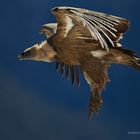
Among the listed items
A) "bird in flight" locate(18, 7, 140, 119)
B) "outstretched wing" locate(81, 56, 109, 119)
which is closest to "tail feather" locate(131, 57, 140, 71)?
"bird in flight" locate(18, 7, 140, 119)

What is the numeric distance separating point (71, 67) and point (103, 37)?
24.2 inches

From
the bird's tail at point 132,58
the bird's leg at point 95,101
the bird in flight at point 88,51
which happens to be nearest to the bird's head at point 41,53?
the bird in flight at point 88,51

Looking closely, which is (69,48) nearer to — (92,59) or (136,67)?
(92,59)

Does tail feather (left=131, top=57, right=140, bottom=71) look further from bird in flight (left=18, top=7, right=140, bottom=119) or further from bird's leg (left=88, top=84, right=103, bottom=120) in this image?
bird's leg (left=88, top=84, right=103, bottom=120)

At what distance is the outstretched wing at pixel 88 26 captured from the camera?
403 cm

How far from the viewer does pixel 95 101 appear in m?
4.46

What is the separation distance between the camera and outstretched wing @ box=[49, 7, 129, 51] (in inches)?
159

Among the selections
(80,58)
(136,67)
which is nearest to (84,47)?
(80,58)

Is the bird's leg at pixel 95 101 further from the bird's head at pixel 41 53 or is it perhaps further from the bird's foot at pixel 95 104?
the bird's head at pixel 41 53

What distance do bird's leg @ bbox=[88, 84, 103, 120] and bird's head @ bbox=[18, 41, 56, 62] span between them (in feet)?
1.03

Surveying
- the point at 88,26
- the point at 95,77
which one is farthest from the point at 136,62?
the point at 88,26

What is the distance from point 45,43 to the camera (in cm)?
447

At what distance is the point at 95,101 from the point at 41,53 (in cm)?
44

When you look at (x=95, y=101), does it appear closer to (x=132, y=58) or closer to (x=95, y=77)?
(x=95, y=77)
